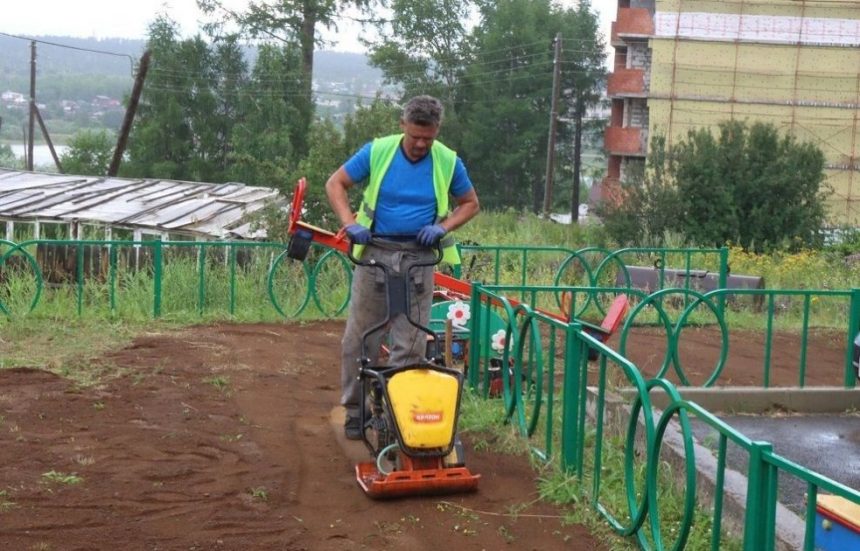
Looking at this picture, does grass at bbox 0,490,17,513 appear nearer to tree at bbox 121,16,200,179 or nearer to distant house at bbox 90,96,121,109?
tree at bbox 121,16,200,179

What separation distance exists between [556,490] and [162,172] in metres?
43.7

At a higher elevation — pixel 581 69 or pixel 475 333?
pixel 581 69

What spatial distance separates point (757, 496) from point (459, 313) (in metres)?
4.25

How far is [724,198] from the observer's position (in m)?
22.6

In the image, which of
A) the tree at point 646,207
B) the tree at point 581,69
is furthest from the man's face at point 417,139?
the tree at point 581,69

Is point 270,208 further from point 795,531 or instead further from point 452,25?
point 452,25

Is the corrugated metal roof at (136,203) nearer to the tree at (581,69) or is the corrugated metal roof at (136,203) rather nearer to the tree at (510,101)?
the tree at (510,101)

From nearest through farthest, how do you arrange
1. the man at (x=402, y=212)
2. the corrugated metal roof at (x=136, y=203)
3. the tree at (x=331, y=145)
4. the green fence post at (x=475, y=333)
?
the man at (x=402, y=212) < the green fence post at (x=475, y=333) < the tree at (x=331, y=145) < the corrugated metal roof at (x=136, y=203)

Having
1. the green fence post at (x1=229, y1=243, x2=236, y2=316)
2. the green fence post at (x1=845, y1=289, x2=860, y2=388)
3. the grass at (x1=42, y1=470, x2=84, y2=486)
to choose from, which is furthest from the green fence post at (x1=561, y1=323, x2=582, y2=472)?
the green fence post at (x1=229, y1=243, x2=236, y2=316)

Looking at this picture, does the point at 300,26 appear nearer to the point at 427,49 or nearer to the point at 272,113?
the point at 272,113

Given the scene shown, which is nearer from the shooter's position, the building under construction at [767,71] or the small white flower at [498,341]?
the small white flower at [498,341]

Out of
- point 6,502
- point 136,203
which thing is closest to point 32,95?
point 136,203

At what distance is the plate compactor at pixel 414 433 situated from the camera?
17.6ft

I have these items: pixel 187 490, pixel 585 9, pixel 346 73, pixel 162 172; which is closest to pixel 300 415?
pixel 187 490
